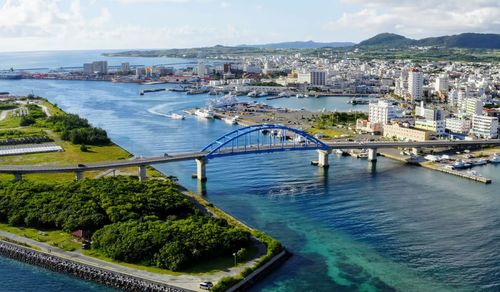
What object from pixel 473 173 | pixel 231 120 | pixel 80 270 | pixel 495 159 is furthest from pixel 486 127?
pixel 80 270

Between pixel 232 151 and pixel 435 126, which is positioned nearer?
pixel 232 151

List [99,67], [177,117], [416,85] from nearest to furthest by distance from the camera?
1. [177,117]
2. [416,85]
3. [99,67]

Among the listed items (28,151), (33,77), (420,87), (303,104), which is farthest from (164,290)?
(33,77)

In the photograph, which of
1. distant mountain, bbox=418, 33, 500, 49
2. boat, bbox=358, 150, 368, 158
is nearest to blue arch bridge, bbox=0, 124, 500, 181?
boat, bbox=358, 150, 368, 158

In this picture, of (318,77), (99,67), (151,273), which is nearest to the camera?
(151,273)

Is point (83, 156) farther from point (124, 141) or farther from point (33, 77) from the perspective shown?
point (33, 77)

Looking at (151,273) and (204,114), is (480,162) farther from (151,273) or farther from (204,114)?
(204,114)
